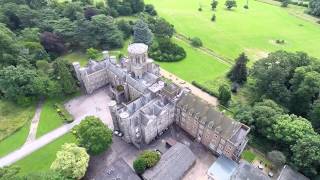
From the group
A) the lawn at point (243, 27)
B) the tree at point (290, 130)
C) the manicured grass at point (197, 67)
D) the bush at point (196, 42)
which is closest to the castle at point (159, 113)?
the tree at point (290, 130)

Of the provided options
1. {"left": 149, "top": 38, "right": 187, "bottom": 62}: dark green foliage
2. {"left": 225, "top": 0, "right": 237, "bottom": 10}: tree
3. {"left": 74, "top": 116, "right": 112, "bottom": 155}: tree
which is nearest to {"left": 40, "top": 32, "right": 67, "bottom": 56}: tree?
{"left": 149, "top": 38, "right": 187, "bottom": 62}: dark green foliage

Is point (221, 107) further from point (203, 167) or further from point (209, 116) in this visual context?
point (203, 167)

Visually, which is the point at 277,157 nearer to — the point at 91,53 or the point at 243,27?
the point at 91,53

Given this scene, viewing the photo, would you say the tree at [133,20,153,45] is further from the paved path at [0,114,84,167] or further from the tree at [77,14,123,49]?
the paved path at [0,114,84,167]

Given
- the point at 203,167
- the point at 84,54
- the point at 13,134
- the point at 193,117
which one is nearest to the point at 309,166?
the point at 203,167

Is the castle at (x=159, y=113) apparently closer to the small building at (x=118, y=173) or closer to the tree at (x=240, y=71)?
the small building at (x=118, y=173)

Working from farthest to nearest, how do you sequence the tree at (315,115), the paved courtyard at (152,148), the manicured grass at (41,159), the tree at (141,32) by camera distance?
the tree at (141,32) → the tree at (315,115) → the manicured grass at (41,159) → the paved courtyard at (152,148)
